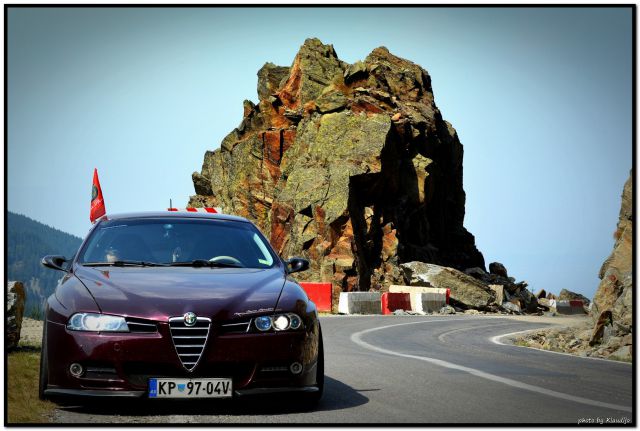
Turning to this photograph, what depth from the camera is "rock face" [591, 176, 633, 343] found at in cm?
1705

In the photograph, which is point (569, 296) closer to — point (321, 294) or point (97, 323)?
point (321, 294)

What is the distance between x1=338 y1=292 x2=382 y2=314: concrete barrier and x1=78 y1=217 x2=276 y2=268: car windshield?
84.0ft

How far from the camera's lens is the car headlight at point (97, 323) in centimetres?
676

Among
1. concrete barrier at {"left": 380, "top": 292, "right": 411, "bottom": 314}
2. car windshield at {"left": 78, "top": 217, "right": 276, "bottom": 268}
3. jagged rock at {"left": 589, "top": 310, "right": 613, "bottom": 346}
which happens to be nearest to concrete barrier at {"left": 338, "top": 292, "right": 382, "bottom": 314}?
concrete barrier at {"left": 380, "top": 292, "right": 411, "bottom": 314}

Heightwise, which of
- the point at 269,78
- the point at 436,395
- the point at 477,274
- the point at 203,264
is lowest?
the point at 436,395

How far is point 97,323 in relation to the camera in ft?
22.3

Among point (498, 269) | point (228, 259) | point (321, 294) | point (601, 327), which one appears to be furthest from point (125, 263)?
point (498, 269)

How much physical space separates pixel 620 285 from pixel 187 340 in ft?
50.2

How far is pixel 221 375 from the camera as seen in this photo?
6.79m

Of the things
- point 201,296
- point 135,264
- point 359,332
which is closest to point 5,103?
point 135,264

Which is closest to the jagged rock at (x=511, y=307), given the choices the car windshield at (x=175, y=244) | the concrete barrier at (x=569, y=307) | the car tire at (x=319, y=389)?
the concrete barrier at (x=569, y=307)

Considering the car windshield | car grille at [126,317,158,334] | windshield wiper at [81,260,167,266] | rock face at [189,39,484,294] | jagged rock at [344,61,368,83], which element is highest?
jagged rock at [344,61,368,83]

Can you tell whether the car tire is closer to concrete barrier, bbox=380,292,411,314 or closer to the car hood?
the car hood

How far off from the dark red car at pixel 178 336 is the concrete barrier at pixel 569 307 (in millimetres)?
46791
